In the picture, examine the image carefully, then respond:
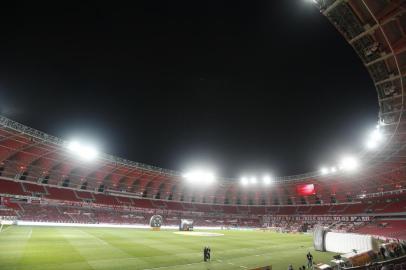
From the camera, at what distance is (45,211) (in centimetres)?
5259

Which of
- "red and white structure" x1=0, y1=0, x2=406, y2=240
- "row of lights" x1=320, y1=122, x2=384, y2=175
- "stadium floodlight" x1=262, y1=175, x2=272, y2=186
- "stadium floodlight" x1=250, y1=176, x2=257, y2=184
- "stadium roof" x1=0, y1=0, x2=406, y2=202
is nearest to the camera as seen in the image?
"stadium roof" x1=0, y1=0, x2=406, y2=202

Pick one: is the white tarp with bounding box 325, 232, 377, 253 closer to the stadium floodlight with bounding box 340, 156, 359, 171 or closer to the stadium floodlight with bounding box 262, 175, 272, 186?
the stadium floodlight with bounding box 340, 156, 359, 171

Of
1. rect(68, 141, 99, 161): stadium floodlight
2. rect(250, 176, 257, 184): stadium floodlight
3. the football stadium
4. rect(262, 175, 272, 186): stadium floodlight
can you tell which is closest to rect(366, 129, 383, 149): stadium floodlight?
the football stadium

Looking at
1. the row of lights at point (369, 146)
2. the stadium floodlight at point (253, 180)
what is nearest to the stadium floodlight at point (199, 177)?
the stadium floodlight at point (253, 180)

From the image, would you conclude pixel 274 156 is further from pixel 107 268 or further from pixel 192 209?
pixel 107 268

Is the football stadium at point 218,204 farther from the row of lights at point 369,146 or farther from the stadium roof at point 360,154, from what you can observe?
the row of lights at point 369,146

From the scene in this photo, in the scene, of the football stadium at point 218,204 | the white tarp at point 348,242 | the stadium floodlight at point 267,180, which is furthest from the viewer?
the stadium floodlight at point 267,180

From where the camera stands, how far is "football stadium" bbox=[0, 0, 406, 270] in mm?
Answer: 17438

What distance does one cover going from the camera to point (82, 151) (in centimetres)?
5103

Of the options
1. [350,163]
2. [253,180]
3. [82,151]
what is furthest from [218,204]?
[82,151]

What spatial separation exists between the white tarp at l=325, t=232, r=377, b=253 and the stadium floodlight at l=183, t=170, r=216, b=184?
50.3m

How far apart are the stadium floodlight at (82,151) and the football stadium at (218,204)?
26 centimetres

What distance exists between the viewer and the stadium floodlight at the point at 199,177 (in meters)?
74.7

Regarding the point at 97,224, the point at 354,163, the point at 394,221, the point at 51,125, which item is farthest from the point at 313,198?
the point at 51,125
